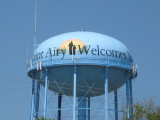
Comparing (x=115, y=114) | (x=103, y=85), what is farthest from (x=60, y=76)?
(x=115, y=114)

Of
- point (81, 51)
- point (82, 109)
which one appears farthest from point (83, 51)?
point (82, 109)

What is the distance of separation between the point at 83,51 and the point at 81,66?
45.2 inches

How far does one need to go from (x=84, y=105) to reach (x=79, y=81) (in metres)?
3.70

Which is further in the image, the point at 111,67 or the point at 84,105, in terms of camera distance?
the point at 84,105

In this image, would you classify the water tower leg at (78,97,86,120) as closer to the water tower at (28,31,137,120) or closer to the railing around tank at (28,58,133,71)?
the water tower at (28,31,137,120)

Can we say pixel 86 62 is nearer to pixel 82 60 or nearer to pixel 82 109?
pixel 82 60

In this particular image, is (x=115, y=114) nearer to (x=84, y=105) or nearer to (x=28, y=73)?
(x=84, y=105)

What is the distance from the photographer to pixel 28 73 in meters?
34.0

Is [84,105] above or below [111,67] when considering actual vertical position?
below

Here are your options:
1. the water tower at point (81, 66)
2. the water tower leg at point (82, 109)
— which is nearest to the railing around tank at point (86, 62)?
the water tower at point (81, 66)

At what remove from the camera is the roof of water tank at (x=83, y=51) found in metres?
30.5

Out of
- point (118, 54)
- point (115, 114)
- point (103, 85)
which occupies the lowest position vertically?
point (115, 114)

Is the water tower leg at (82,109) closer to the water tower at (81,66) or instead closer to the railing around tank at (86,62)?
the water tower at (81,66)

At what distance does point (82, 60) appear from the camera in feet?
99.6
